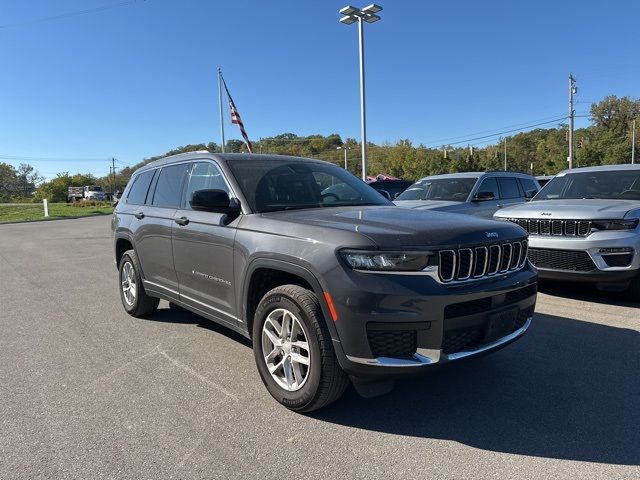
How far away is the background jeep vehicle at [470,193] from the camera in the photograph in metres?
9.59

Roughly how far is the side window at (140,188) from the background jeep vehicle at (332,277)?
1.21 meters

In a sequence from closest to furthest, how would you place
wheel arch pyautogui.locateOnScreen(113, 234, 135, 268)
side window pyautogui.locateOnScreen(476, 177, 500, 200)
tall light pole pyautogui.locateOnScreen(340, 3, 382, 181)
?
wheel arch pyautogui.locateOnScreen(113, 234, 135, 268) < side window pyautogui.locateOnScreen(476, 177, 500, 200) < tall light pole pyautogui.locateOnScreen(340, 3, 382, 181)

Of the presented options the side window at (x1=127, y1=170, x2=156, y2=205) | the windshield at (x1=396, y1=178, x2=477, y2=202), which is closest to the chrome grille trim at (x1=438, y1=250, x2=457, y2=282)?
the side window at (x1=127, y1=170, x2=156, y2=205)

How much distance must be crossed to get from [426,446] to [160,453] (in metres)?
1.60

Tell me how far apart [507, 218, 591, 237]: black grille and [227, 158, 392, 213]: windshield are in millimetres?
2949

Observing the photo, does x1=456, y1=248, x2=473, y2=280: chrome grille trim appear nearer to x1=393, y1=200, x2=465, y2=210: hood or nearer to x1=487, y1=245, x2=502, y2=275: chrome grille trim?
x1=487, y1=245, x2=502, y2=275: chrome grille trim

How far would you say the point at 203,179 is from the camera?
4.56m

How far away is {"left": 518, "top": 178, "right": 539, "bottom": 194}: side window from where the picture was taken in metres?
11.4

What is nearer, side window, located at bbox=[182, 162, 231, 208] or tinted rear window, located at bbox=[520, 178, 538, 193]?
side window, located at bbox=[182, 162, 231, 208]

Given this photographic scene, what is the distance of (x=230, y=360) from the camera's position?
4.43m

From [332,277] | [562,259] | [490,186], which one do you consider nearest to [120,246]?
[332,277]

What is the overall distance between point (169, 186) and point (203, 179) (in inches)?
31.8

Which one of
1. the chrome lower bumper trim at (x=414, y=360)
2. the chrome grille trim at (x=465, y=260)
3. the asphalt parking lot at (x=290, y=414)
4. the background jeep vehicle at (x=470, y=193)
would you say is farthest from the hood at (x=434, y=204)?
the chrome lower bumper trim at (x=414, y=360)

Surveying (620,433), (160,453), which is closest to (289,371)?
(160,453)
